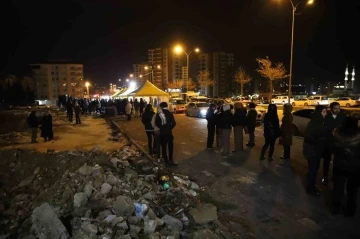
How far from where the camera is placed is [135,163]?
335 inches

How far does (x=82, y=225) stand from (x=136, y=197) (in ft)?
4.36

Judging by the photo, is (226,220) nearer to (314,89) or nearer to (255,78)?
(255,78)

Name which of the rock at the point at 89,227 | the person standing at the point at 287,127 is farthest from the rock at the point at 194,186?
the person standing at the point at 287,127

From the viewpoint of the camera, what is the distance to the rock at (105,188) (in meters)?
5.68

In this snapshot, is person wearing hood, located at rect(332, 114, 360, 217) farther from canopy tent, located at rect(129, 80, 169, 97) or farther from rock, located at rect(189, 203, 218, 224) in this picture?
canopy tent, located at rect(129, 80, 169, 97)

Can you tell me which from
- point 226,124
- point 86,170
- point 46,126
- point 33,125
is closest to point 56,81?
point 33,125

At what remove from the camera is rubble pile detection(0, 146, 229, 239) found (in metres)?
4.53

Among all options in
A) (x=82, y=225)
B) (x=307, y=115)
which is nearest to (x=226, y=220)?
(x=82, y=225)

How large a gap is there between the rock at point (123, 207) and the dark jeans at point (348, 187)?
3682mm

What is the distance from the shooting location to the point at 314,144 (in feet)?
20.0

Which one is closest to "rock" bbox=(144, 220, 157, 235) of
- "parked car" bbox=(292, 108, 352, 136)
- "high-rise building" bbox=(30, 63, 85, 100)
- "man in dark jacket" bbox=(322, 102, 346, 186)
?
"man in dark jacket" bbox=(322, 102, 346, 186)

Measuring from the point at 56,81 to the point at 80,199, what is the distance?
421 ft

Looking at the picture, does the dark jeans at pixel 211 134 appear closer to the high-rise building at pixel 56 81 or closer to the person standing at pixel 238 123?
the person standing at pixel 238 123

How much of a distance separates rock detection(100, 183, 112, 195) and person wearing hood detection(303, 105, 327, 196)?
164 inches
